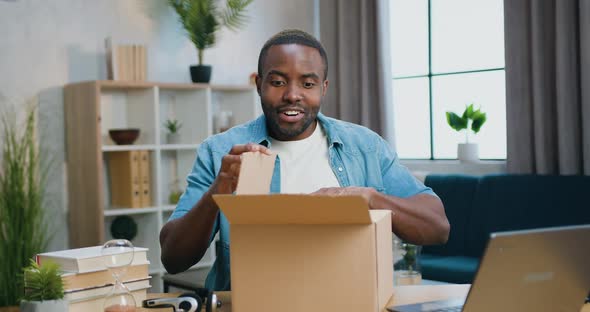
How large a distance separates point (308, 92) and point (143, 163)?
2782 millimetres

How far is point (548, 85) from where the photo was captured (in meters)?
4.27

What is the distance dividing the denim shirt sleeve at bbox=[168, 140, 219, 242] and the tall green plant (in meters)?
2.09

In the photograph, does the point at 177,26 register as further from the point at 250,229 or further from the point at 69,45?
the point at 250,229

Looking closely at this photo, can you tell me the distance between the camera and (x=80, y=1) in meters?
4.62

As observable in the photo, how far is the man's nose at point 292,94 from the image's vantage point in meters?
1.97

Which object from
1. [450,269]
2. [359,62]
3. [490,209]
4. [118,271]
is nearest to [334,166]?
[118,271]

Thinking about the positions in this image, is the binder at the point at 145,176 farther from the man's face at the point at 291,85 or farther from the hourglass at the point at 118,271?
the hourglass at the point at 118,271

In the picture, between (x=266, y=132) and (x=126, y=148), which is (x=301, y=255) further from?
(x=126, y=148)

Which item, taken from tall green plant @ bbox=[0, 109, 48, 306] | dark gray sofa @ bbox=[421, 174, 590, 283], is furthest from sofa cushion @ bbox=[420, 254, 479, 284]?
tall green plant @ bbox=[0, 109, 48, 306]

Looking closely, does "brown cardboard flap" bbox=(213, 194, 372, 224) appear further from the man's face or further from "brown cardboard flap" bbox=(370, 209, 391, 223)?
the man's face

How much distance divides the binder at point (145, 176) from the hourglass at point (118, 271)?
9.57 feet

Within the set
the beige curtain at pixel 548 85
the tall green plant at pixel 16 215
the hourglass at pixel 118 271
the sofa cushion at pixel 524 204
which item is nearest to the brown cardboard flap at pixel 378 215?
the hourglass at pixel 118 271

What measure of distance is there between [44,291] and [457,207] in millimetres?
3344

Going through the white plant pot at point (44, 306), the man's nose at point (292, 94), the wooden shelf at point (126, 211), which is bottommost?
the wooden shelf at point (126, 211)
